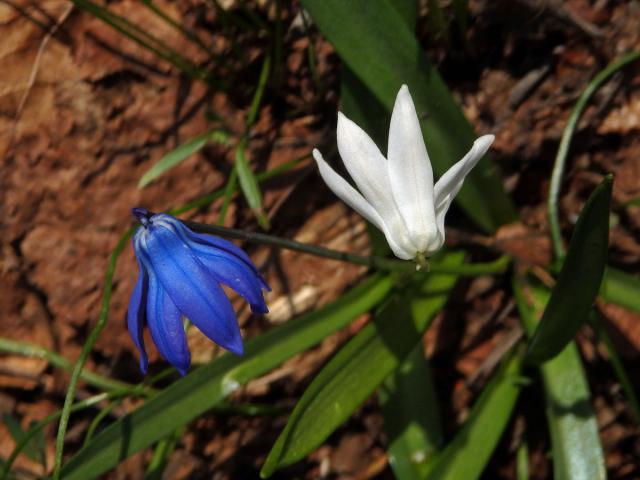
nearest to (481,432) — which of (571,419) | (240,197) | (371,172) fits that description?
(571,419)

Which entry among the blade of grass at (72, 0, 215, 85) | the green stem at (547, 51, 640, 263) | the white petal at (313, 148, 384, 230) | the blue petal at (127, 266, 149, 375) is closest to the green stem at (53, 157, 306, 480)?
the blue petal at (127, 266, 149, 375)

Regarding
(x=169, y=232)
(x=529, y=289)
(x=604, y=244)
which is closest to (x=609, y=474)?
(x=529, y=289)

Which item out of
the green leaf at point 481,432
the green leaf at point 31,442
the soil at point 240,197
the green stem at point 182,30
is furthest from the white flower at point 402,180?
the green leaf at point 31,442

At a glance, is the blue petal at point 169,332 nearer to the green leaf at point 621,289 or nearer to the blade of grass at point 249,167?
the blade of grass at point 249,167

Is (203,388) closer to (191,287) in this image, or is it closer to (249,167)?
(191,287)

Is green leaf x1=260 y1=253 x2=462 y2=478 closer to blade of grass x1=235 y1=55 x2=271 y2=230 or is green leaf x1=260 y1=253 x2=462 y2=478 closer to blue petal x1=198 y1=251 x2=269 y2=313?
blue petal x1=198 y1=251 x2=269 y2=313

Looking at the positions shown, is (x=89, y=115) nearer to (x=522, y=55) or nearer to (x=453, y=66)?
(x=453, y=66)
